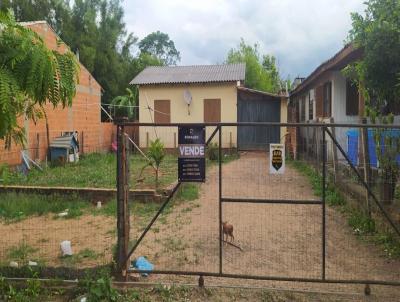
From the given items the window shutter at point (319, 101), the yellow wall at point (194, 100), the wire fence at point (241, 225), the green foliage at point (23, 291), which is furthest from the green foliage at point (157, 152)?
the yellow wall at point (194, 100)

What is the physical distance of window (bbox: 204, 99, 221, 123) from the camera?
21.2 metres

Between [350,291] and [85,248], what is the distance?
362cm

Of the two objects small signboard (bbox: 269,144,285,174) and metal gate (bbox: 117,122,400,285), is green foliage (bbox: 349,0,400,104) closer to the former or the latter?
metal gate (bbox: 117,122,400,285)

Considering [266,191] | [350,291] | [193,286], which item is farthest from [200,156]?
[266,191]

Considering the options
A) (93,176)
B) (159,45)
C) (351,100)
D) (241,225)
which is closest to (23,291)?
(241,225)

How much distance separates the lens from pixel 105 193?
953 cm

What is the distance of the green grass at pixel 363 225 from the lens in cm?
602

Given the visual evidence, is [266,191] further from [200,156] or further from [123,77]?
[123,77]

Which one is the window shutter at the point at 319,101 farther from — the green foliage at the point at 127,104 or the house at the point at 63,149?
the green foliage at the point at 127,104

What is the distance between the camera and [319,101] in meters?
15.1

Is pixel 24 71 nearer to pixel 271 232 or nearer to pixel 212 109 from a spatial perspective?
pixel 271 232

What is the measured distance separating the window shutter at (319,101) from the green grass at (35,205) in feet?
28.9

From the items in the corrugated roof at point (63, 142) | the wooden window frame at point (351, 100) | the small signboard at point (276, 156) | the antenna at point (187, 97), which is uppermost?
the antenna at point (187, 97)

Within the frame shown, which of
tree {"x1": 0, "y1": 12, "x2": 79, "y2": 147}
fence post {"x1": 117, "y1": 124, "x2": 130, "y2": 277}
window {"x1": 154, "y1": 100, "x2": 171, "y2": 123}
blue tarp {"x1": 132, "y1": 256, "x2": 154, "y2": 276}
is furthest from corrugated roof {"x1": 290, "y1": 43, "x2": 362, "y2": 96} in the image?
window {"x1": 154, "y1": 100, "x2": 171, "y2": 123}
